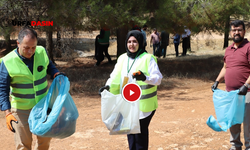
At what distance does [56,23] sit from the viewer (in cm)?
864

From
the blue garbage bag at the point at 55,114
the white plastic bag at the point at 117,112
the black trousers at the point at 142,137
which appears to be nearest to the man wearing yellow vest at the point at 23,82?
the blue garbage bag at the point at 55,114

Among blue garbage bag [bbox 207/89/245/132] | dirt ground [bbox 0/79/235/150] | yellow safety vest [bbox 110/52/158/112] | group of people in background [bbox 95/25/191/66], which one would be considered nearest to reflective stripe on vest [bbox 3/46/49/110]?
yellow safety vest [bbox 110/52/158/112]

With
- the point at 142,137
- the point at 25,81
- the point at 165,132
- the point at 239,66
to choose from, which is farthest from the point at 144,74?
the point at 165,132

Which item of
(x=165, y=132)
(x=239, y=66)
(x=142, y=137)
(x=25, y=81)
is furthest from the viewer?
(x=165, y=132)

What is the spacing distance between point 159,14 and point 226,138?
224 inches

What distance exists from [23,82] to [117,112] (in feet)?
3.21

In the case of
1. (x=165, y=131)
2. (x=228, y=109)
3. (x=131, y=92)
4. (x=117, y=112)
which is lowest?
(x=165, y=131)

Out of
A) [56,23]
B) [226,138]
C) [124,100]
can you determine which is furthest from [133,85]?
[56,23]

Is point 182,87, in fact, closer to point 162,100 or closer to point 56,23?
point 162,100

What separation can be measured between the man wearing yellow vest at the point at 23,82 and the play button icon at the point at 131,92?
85cm

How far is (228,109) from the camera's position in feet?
12.1

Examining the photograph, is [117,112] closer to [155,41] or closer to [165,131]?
[165,131]

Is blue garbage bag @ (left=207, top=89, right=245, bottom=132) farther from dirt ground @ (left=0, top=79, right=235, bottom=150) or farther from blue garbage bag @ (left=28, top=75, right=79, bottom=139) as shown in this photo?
blue garbage bag @ (left=28, top=75, right=79, bottom=139)

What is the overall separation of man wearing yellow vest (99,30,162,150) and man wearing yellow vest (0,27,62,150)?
29.4 inches
